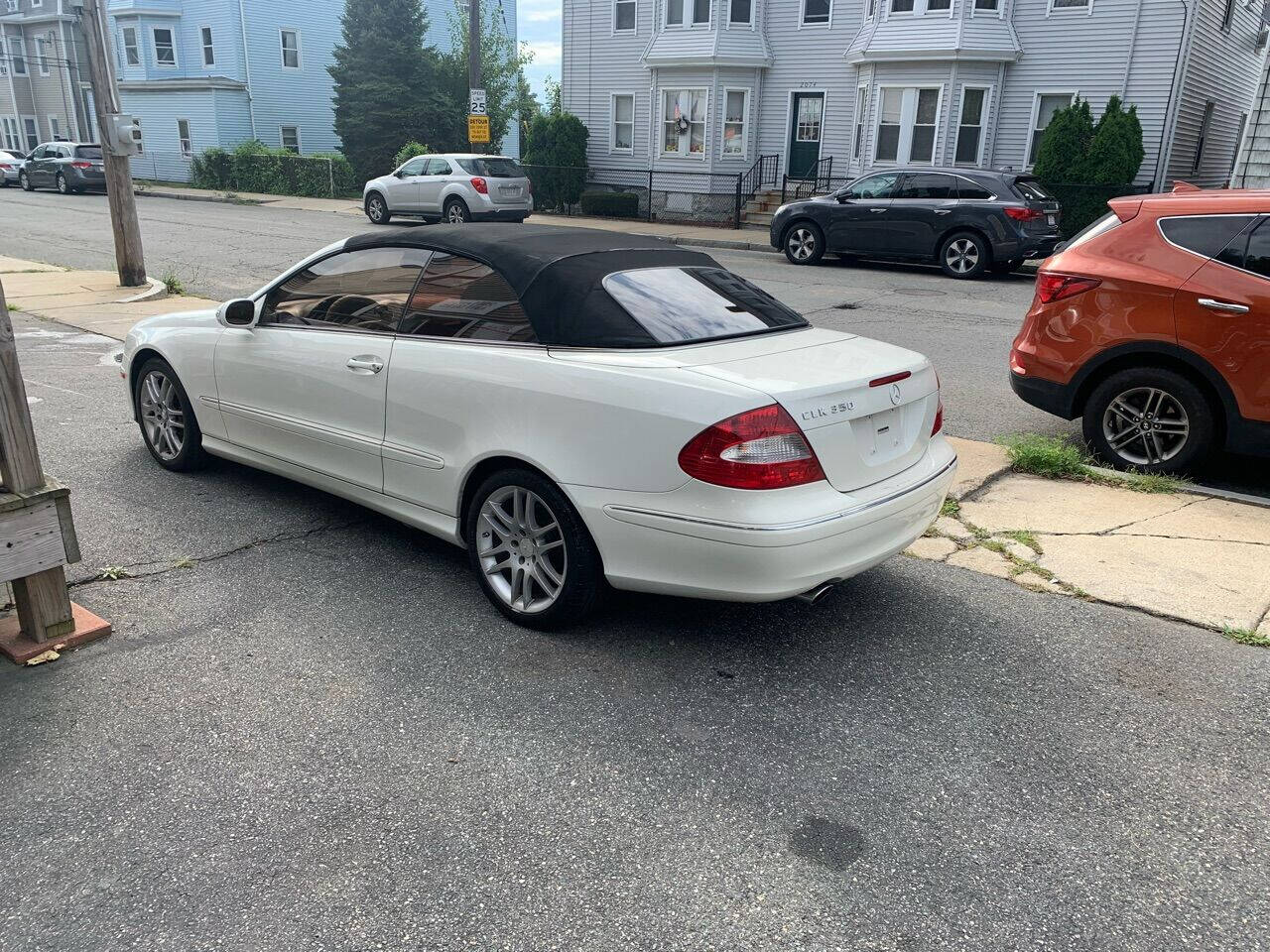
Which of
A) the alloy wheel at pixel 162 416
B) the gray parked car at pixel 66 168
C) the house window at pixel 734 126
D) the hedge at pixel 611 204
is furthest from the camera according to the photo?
the gray parked car at pixel 66 168

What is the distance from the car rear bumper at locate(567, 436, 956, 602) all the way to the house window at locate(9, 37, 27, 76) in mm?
57375

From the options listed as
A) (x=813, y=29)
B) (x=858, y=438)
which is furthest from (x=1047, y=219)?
(x=858, y=438)

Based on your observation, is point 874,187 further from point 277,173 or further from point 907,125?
point 277,173

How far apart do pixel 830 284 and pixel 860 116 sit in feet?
36.5

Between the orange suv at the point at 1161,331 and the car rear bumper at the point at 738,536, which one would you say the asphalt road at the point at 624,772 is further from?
the orange suv at the point at 1161,331

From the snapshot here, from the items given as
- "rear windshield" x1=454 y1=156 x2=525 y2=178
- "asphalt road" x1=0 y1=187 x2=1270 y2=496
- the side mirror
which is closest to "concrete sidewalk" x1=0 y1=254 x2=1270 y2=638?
"asphalt road" x1=0 y1=187 x2=1270 y2=496

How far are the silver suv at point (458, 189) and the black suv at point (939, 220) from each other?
25.5 ft

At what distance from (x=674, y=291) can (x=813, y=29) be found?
79.9ft

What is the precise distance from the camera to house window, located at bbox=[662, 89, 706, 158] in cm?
2750

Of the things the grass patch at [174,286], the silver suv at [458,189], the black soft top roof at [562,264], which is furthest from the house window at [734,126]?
the black soft top roof at [562,264]

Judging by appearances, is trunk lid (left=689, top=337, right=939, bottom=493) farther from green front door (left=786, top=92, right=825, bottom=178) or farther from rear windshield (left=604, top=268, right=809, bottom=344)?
green front door (left=786, top=92, right=825, bottom=178)

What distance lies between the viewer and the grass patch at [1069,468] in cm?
616

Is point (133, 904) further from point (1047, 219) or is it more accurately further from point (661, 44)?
point (661, 44)

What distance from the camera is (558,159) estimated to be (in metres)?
28.9
